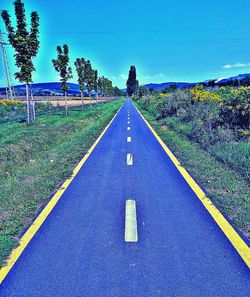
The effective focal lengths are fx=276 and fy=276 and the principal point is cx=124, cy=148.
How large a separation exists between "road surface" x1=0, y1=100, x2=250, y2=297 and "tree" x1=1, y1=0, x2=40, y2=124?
17697mm

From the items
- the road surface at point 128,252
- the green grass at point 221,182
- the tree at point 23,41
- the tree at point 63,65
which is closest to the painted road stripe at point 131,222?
the road surface at point 128,252

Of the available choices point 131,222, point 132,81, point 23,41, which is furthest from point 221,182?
point 132,81

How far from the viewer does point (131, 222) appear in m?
4.80

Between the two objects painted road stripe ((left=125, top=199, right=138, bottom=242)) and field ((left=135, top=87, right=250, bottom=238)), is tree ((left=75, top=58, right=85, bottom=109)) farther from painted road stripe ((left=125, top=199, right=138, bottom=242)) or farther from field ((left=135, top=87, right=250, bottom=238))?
painted road stripe ((left=125, top=199, right=138, bottom=242))

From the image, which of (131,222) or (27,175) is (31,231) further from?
(27,175)

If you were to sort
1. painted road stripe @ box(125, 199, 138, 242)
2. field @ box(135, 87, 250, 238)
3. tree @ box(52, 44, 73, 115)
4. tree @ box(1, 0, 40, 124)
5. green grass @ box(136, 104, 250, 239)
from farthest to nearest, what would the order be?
tree @ box(52, 44, 73, 115) → tree @ box(1, 0, 40, 124) → field @ box(135, 87, 250, 238) → green grass @ box(136, 104, 250, 239) → painted road stripe @ box(125, 199, 138, 242)

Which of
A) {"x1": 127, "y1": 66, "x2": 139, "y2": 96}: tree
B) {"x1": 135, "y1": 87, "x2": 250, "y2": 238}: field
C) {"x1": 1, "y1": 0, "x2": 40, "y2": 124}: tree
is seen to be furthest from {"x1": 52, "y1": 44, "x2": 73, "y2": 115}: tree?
{"x1": 127, "y1": 66, "x2": 139, "y2": 96}: tree

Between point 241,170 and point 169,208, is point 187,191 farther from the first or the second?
point 241,170

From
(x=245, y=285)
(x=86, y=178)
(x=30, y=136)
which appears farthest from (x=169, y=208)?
(x=30, y=136)

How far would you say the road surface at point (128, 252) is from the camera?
315 cm

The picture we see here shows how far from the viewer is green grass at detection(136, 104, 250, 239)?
5043 mm

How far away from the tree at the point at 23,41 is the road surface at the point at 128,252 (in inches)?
697

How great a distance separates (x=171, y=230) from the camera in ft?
14.8

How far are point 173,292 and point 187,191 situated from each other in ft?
11.6
